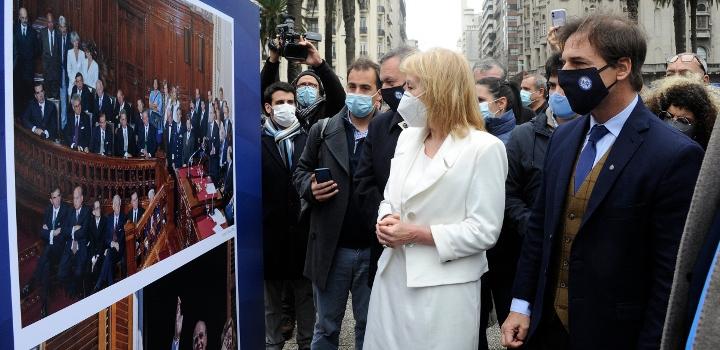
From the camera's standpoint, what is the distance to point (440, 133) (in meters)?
2.96

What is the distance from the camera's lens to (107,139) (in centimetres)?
178

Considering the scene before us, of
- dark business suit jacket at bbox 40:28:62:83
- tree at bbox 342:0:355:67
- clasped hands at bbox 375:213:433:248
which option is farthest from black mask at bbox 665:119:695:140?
tree at bbox 342:0:355:67

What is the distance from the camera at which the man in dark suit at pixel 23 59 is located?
1.42m

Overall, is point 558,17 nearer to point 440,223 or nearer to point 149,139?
point 440,223

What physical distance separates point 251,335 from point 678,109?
2.45m

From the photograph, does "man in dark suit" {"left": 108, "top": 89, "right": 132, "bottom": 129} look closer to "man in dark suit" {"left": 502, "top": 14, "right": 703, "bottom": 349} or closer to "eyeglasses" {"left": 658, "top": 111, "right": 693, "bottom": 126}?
"man in dark suit" {"left": 502, "top": 14, "right": 703, "bottom": 349}

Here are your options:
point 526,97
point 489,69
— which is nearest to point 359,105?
point 489,69

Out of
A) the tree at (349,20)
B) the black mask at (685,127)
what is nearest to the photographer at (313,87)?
the black mask at (685,127)

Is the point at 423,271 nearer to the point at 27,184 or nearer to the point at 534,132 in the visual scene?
the point at 534,132

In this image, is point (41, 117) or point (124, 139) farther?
point (124, 139)

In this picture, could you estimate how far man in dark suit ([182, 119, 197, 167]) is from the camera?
7.62ft

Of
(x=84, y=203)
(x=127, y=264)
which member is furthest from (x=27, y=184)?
(x=127, y=264)

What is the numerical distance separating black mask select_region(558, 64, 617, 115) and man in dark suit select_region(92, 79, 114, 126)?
1.64 meters

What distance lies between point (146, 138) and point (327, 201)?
74.6 inches
